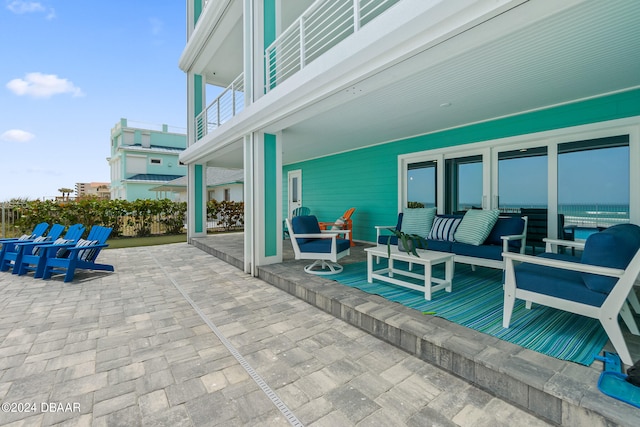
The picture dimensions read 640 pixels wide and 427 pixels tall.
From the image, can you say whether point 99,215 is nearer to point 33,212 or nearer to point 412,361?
point 33,212

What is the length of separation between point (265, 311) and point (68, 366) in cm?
171

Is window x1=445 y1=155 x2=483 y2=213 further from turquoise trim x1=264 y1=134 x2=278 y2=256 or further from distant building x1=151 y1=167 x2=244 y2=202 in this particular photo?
distant building x1=151 y1=167 x2=244 y2=202

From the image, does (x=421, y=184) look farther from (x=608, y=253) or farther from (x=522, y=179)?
(x=608, y=253)

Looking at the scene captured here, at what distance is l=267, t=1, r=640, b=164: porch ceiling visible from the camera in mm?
2229

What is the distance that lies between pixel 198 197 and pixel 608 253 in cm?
897

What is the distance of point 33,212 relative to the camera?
26.8 feet

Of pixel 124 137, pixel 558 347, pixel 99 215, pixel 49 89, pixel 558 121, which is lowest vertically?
pixel 558 347

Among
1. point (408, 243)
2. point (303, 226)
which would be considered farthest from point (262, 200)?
point (408, 243)

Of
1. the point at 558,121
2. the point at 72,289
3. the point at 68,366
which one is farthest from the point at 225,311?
the point at 558,121

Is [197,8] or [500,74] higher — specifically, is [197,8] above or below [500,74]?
above

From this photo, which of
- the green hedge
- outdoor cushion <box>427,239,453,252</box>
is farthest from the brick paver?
the green hedge

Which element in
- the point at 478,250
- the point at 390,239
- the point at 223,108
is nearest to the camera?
the point at 478,250

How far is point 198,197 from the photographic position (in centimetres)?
877

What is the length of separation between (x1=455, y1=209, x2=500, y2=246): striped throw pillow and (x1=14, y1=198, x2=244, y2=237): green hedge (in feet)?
32.2
